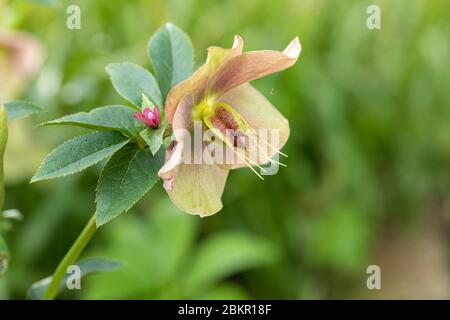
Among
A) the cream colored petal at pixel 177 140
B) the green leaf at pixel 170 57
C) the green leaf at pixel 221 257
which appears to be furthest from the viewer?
the green leaf at pixel 221 257

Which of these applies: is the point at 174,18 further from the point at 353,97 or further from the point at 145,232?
the point at 145,232

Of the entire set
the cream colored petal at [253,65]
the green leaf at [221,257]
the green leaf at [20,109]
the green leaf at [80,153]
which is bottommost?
the green leaf at [80,153]

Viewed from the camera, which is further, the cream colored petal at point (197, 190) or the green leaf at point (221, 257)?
the green leaf at point (221, 257)

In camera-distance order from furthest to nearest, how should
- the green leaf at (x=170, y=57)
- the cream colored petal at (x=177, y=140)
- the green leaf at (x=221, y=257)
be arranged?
the green leaf at (x=221, y=257)
the green leaf at (x=170, y=57)
the cream colored petal at (x=177, y=140)

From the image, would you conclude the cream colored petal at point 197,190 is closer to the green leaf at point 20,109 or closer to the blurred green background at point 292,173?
the green leaf at point 20,109

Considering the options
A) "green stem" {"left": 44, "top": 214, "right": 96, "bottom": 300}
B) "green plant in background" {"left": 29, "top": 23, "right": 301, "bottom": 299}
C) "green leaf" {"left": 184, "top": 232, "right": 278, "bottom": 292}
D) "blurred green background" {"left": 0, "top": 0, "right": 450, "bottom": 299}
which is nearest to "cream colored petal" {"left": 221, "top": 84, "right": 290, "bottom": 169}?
"green plant in background" {"left": 29, "top": 23, "right": 301, "bottom": 299}

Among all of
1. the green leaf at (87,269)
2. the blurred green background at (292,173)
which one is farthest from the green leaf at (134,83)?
the blurred green background at (292,173)

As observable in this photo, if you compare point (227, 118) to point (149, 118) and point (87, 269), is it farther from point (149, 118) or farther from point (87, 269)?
point (87, 269)
